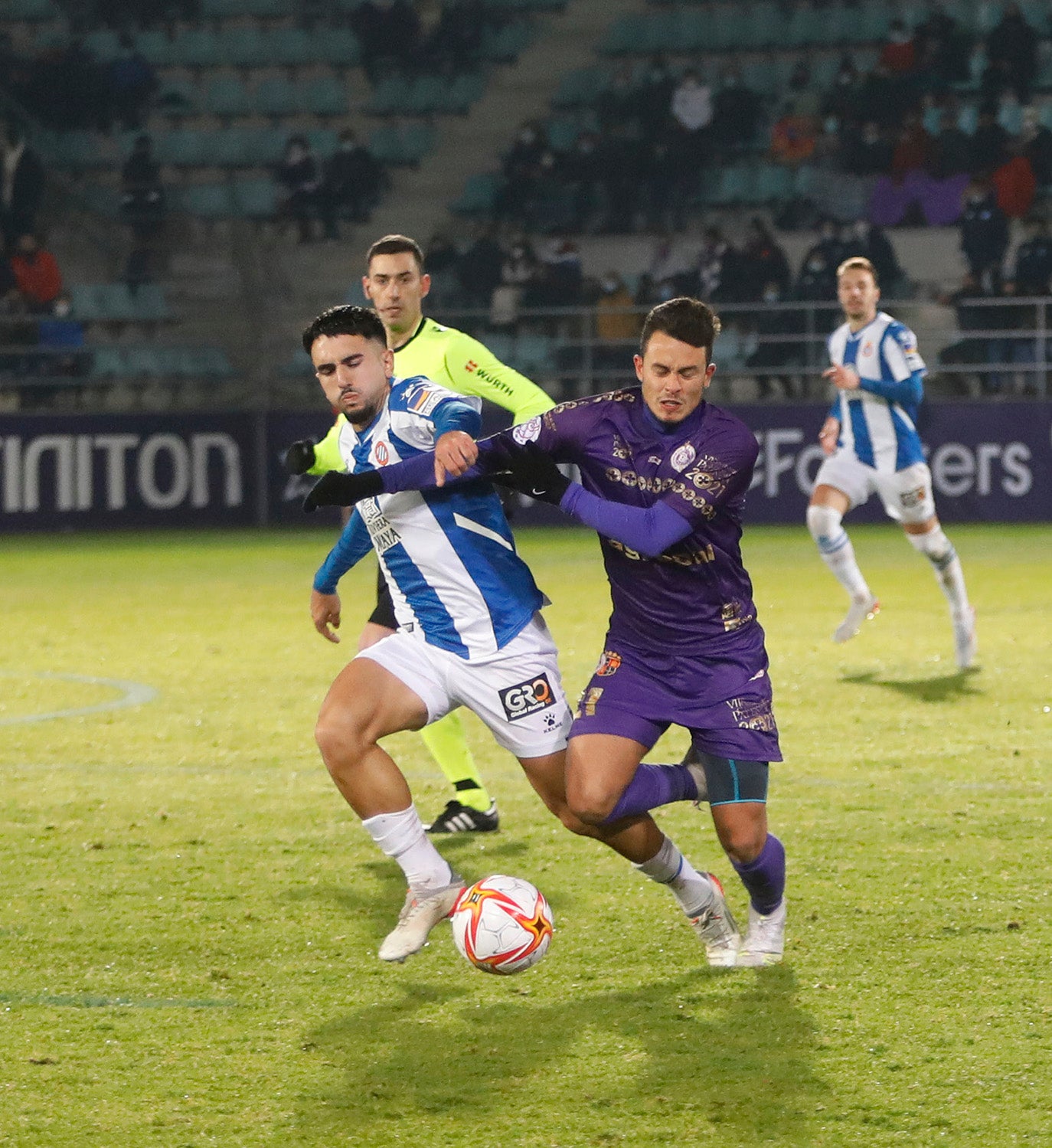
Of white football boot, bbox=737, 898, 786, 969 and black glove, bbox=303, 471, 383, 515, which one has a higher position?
black glove, bbox=303, 471, 383, 515

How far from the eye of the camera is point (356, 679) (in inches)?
190

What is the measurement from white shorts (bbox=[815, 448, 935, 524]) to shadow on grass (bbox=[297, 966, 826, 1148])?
18.4ft

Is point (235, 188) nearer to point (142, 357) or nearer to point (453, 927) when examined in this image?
point (142, 357)

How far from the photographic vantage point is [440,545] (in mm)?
5000

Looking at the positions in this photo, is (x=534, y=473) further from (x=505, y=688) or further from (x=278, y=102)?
(x=278, y=102)

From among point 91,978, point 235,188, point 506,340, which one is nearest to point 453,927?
point 91,978

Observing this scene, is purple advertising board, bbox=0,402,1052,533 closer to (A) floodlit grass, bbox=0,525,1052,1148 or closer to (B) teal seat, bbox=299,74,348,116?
(B) teal seat, bbox=299,74,348,116

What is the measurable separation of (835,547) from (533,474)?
5755 mm

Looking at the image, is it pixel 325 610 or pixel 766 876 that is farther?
pixel 325 610

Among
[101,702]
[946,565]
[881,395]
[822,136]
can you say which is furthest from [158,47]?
[946,565]

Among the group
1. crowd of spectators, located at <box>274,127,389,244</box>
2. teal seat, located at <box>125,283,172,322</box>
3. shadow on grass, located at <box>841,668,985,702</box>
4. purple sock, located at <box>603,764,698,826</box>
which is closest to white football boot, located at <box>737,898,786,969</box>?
purple sock, located at <box>603,764,698,826</box>

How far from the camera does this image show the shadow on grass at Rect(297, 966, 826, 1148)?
11.5 feet

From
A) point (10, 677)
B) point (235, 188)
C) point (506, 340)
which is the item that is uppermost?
point (235, 188)

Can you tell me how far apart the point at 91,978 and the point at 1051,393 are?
16.4m
